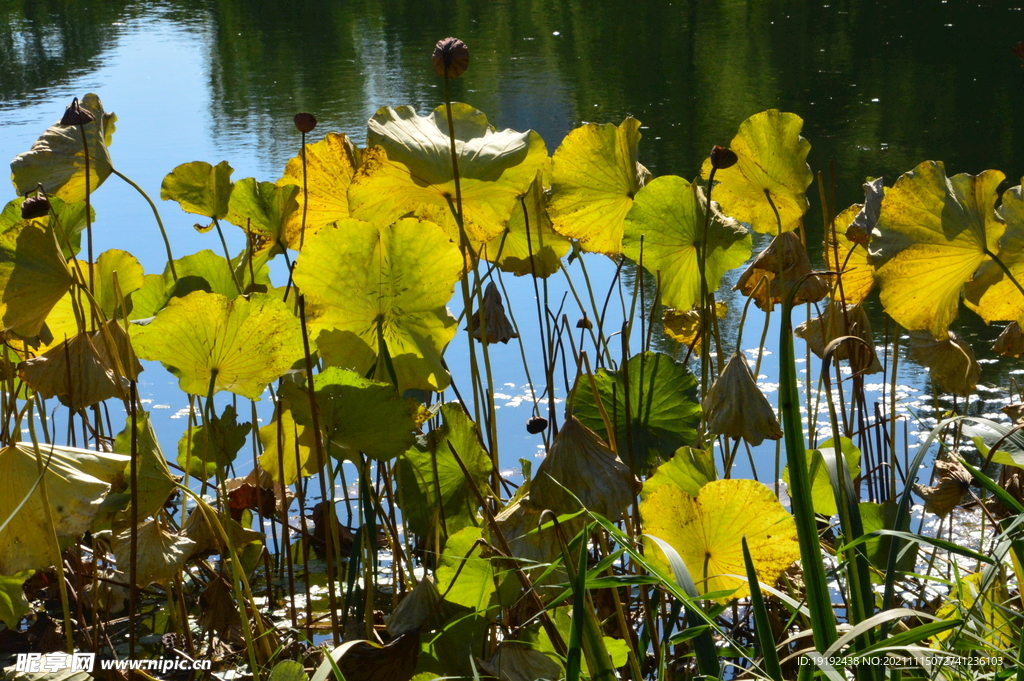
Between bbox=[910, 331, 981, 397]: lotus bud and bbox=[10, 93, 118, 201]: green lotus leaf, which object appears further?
bbox=[910, 331, 981, 397]: lotus bud

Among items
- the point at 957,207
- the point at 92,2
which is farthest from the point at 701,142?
the point at 92,2

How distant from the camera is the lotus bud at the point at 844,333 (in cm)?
84

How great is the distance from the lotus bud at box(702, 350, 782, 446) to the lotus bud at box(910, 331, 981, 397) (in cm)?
30

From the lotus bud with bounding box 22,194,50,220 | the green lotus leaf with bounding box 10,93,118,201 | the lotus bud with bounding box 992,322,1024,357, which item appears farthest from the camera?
the lotus bud with bounding box 992,322,1024,357

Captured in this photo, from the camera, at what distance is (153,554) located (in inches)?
26.0

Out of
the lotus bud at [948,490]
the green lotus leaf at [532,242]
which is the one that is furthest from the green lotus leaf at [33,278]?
the lotus bud at [948,490]

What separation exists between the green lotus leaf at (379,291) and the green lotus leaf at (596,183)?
0.17 m

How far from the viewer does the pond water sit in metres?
2.35

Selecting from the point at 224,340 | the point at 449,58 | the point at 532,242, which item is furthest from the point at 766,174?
the point at 224,340

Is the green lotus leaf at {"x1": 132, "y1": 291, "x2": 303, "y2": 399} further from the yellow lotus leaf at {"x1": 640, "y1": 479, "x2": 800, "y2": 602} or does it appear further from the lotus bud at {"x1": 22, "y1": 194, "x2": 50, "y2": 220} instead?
the yellow lotus leaf at {"x1": 640, "y1": 479, "x2": 800, "y2": 602}

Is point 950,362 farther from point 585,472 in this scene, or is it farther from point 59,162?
point 59,162

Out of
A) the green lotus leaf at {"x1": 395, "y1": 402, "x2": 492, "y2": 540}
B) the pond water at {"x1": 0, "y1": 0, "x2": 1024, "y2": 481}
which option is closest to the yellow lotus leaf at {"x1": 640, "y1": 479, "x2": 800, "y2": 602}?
the green lotus leaf at {"x1": 395, "y1": 402, "x2": 492, "y2": 540}

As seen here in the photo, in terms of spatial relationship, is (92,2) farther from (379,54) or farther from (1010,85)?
(1010,85)

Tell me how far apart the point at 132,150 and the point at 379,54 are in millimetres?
2344
